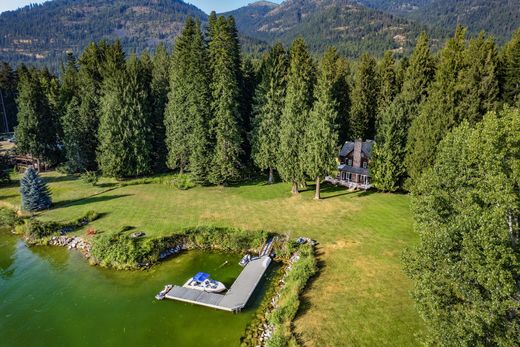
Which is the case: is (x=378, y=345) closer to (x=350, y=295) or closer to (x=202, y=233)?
(x=350, y=295)

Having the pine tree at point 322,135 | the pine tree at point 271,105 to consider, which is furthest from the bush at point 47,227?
the pine tree at point 322,135

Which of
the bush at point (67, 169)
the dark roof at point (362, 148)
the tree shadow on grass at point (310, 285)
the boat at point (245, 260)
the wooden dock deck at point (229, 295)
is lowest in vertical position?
the boat at point (245, 260)

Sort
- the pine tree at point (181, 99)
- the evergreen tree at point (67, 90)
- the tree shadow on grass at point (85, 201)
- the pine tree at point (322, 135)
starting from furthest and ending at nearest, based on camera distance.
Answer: the evergreen tree at point (67, 90) < the pine tree at point (181, 99) < the tree shadow on grass at point (85, 201) < the pine tree at point (322, 135)

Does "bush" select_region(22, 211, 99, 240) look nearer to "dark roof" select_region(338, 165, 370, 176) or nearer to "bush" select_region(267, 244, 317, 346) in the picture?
"bush" select_region(267, 244, 317, 346)

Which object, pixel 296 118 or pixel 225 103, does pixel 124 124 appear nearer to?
pixel 225 103

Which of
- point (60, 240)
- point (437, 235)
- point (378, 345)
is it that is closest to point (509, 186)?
point (437, 235)

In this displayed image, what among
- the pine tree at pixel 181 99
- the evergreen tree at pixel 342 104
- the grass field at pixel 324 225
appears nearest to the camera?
the grass field at pixel 324 225

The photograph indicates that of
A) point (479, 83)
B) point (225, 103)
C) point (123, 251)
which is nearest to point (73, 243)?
point (123, 251)

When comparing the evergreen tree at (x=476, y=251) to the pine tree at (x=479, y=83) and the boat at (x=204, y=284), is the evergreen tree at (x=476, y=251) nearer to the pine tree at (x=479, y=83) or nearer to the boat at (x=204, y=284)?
the boat at (x=204, y=284)
